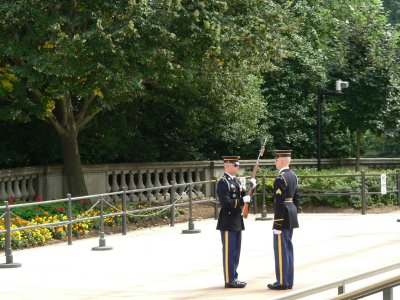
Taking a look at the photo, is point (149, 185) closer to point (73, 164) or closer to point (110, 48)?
point (73, 164)

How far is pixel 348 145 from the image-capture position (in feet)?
121

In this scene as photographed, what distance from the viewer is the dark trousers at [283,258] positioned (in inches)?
546

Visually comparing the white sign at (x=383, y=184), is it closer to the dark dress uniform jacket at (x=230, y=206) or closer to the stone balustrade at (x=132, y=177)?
the stone balustrade at (x=132, y=177)

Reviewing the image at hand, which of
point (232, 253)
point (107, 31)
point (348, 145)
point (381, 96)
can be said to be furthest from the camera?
point (348, 145)

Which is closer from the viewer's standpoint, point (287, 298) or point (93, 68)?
point (287, 298)

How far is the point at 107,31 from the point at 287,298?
51.5 feet

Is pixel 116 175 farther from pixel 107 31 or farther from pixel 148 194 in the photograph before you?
pixel 107 31

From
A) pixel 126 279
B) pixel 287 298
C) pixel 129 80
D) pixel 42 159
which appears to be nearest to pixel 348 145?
pixel 42 159

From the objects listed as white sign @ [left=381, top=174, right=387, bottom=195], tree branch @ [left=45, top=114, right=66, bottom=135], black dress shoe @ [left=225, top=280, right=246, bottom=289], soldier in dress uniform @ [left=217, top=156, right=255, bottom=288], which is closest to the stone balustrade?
tree branch @ [left=45, top=114, right=66, bottom=135]

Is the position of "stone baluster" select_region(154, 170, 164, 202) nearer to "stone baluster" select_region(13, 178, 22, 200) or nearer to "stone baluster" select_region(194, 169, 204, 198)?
"stone baluster" select_region(194, 169, 204, 198)

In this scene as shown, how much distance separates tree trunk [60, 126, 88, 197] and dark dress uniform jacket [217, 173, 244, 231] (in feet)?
41.2

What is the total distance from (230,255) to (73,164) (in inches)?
514

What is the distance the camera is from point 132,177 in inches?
1152

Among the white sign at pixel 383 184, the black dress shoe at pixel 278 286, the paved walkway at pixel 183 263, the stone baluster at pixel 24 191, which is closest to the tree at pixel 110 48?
the stone baluster at pixel 24 191
